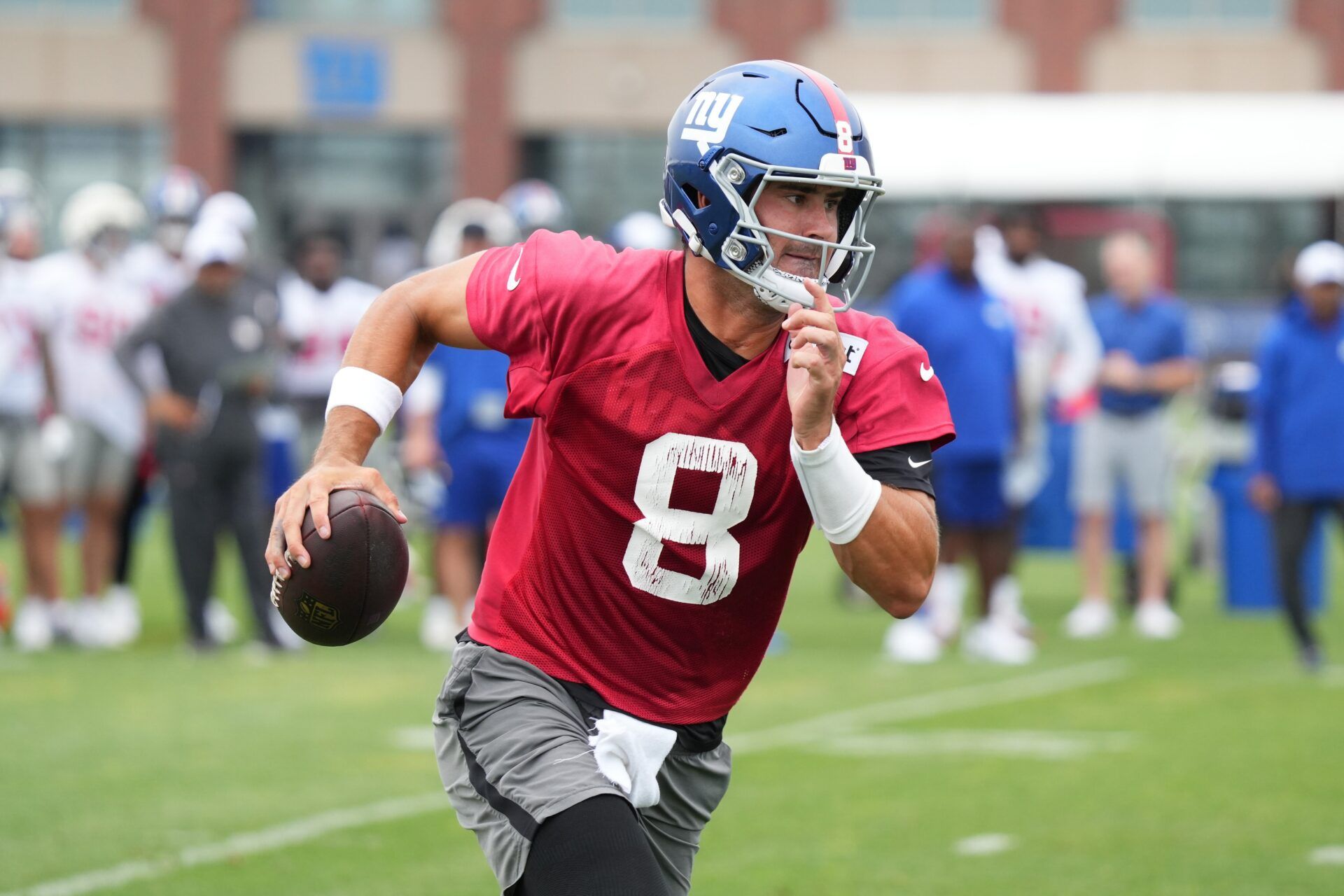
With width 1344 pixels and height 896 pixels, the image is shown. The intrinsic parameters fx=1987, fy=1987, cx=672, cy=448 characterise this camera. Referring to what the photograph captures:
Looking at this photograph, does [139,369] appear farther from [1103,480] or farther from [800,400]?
[800,400]

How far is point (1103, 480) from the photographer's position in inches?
462

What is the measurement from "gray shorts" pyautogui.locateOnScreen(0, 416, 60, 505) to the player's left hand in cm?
841

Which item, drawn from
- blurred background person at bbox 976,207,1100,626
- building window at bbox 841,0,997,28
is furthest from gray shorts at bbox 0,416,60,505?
building window at bbox 841,0,997,28

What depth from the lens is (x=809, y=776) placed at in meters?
7.26

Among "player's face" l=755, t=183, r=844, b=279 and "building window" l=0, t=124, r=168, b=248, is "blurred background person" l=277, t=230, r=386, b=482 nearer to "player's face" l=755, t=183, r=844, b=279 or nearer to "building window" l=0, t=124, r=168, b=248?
"player's face" l=755, t=183, r=844, b=279

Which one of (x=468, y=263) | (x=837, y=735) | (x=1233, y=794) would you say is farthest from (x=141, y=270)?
(x=468, y=263)

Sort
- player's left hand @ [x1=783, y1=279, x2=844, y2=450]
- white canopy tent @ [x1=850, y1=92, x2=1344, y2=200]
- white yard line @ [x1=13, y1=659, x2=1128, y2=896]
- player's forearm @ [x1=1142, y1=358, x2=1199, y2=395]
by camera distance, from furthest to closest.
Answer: white canopy tent @ [x1=850, y1=92, x2=1344, y2=200] < player's forearm @ [x1=1142, y1=358, x2=1199, y2=395] < white yard line @ [x1=13, y1=659, x2=1128, y2=896] < player's left hand @ [x1=783, y1=279, x2=844, y2=450]

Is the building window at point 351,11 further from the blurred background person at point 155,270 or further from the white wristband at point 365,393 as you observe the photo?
the white wristband at point 365,393

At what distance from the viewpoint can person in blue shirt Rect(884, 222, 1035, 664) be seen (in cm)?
1016

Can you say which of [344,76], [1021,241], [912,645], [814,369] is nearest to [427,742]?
[912,645]

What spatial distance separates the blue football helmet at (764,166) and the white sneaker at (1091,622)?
8031mm

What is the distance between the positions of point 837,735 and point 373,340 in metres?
4.70

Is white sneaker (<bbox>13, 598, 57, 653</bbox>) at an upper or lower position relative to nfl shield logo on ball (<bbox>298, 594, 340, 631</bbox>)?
lower

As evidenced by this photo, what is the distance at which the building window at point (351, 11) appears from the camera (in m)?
36.3
